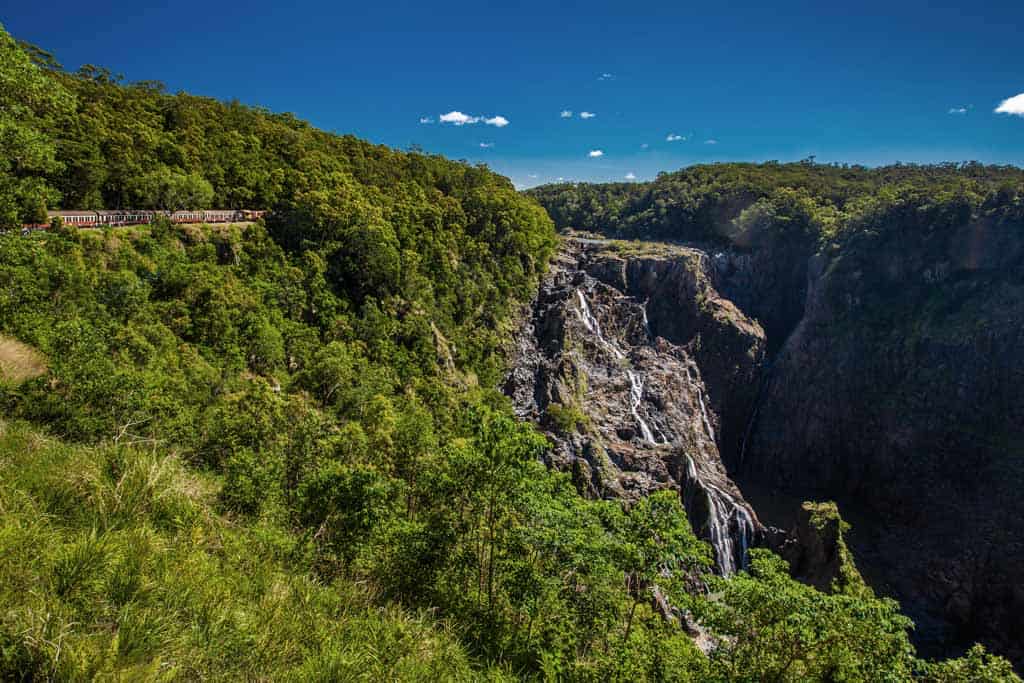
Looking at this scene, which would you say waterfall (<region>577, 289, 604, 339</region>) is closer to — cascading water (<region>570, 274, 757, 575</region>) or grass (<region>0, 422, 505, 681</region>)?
cascading water (<region>570, 274, 757, 575</region>)

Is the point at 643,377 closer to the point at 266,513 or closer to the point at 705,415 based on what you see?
the point at 705,415

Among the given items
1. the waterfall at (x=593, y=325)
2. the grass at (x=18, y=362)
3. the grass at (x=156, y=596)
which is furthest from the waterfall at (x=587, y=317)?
the grass at (x=156, y=596)

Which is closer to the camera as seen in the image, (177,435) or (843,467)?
(177,435)

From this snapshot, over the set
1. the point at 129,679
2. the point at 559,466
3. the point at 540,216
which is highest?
the point at 540,216

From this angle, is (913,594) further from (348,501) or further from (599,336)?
(348,501)

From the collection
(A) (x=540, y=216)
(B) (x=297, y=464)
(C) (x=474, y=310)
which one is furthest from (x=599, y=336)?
(B) (x=297, y=464)

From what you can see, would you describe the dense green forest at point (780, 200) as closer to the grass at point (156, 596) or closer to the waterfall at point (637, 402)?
the waterfall at point (637, 402)

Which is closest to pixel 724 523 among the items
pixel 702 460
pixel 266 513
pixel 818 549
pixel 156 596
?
pixel 818 549
